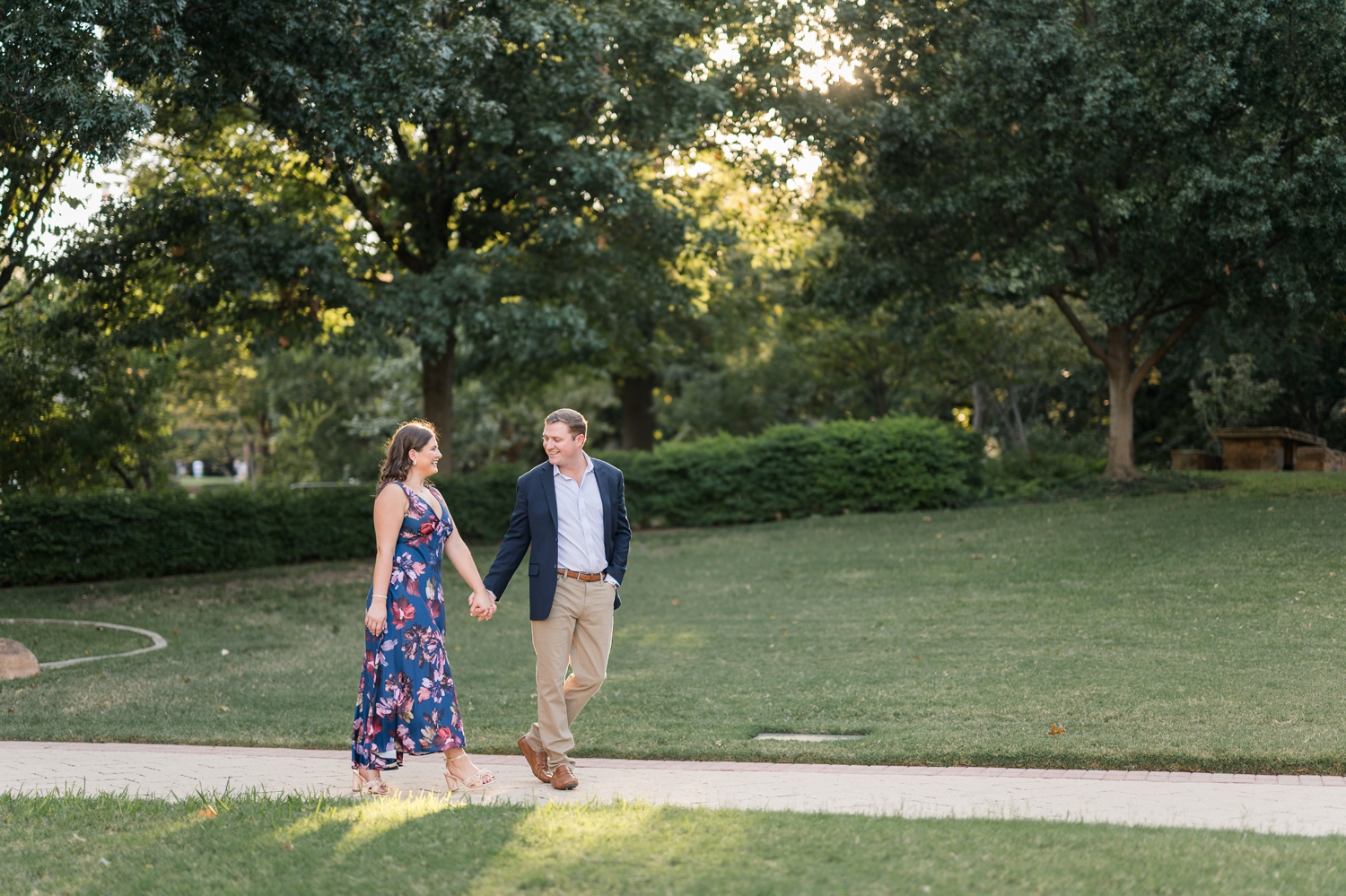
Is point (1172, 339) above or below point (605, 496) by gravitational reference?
above

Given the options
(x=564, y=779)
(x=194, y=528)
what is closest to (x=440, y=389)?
(x=194, y=528)

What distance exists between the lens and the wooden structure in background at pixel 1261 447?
25.2m

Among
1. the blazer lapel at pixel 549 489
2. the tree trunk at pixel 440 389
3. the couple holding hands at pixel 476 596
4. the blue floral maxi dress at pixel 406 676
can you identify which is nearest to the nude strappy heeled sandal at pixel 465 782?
the couple holding hands at pixel 476 596

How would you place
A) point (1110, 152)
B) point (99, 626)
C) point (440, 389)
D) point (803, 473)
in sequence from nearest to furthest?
1. point (99, 626)
2. point (1110, 152)
3. point (440, 389)
4. point (803, 473)

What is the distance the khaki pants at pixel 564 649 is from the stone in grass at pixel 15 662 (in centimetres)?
670

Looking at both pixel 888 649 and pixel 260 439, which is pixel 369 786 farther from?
pixel 260 439

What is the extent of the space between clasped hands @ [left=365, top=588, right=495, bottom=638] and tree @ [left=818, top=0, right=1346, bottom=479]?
13.2 metres

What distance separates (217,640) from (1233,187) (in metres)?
13.7

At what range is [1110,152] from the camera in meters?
17.6

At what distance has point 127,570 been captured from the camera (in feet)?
59.5

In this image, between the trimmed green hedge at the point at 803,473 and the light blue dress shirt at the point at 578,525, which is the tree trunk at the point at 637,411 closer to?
the trimmed green hedge at the point at 803,473

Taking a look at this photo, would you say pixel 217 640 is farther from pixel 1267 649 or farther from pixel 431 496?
pixel 1267 649

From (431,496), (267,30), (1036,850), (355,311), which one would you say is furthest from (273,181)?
(1036,850)

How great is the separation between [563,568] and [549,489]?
41 centimetres
